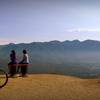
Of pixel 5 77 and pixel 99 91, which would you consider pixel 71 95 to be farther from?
pixel 5 77

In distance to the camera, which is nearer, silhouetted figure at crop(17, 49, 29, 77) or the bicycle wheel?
the bicycle wheel

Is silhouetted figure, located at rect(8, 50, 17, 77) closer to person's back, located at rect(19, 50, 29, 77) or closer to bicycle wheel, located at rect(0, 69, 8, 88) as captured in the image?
person's back, located at rect(19, 50, 29, 77)

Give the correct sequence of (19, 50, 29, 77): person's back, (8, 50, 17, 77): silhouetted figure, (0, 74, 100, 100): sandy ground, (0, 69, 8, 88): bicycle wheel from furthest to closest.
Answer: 1. (19, 50, 29, 77): person's back
2. (8, 50, 17, 77): silhouetted figure
3. (0, 69, 8, 88): bicycle wheel
4. (0, 74, 100, 100): sandy ground

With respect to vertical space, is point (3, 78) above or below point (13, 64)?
below

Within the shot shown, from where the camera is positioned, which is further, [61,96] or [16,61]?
[16,61]

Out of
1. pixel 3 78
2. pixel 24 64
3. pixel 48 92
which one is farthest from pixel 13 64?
pixel 48 92

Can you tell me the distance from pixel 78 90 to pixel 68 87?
1.36 meters

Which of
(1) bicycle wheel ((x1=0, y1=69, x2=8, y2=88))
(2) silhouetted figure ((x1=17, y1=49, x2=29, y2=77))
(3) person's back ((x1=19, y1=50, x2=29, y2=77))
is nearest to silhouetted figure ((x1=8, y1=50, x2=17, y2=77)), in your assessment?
(2) silhouetted figure ((x1=17, y1=49, x2=29, y2=77))

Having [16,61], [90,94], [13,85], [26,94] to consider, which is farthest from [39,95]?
[16,61]

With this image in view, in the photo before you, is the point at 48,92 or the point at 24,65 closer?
the point at 48,92

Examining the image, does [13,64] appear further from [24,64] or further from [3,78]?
[3,78]

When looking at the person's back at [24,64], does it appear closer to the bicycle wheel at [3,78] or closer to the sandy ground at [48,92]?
the bicycle wheel at [3,78]

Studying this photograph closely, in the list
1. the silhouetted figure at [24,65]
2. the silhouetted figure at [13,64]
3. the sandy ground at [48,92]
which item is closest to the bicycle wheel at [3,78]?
the sandy ground at [48,92]

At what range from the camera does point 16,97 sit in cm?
1817
